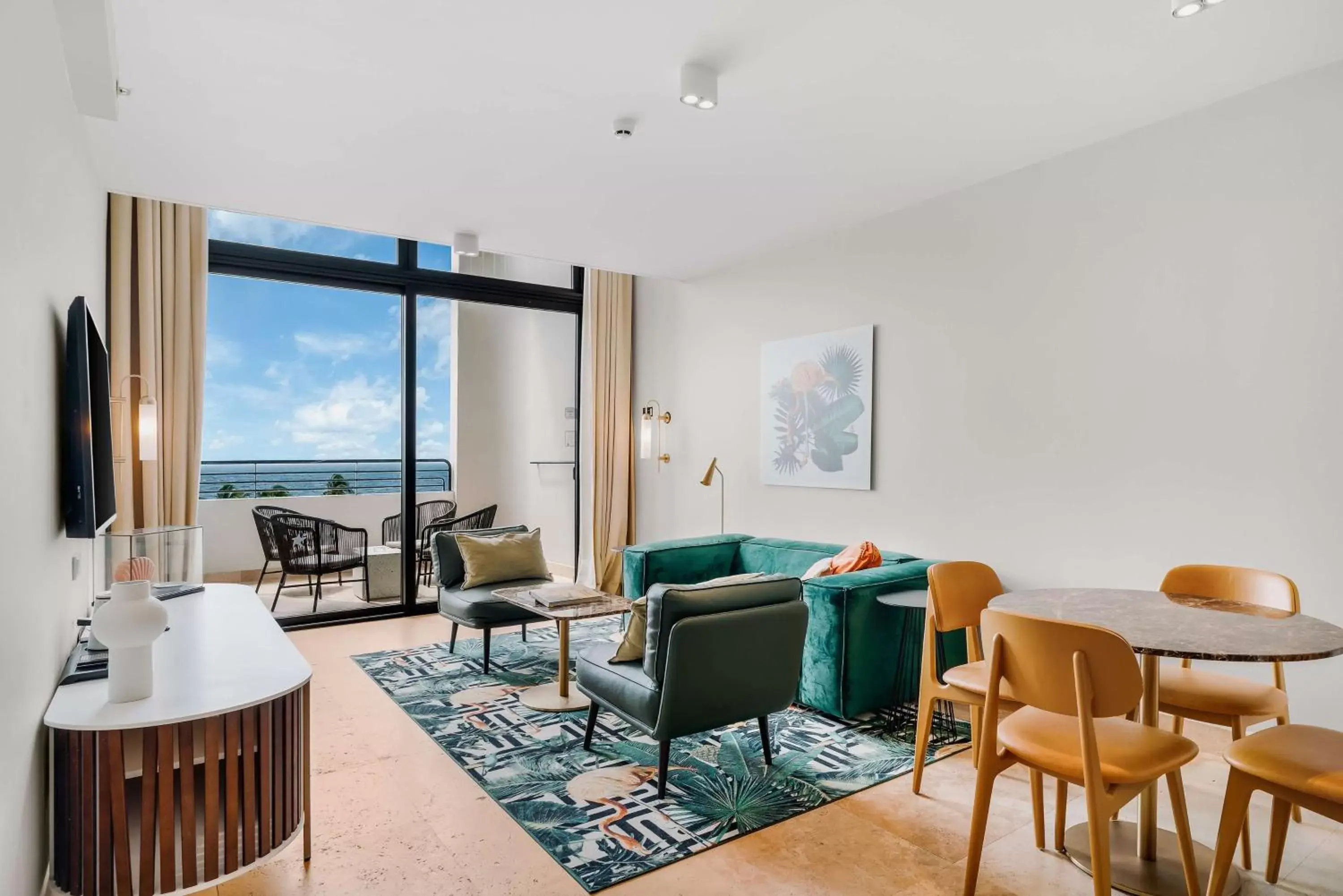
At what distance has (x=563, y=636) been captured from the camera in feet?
12.6

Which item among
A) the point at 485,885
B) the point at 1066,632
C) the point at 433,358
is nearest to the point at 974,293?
the point at 1066,632

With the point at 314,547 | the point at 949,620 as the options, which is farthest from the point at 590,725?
the point at 314,547

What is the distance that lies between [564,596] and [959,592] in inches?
81.5

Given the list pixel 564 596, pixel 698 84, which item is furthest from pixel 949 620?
pixel 698 84

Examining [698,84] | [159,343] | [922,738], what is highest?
[698,84]

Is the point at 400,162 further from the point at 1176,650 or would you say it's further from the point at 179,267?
the point at 1176,650

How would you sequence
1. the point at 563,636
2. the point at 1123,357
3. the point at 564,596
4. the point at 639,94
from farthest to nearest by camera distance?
the point at 564,596 → the point at 563,636 → the point at 1123,357 → the point at 639,94

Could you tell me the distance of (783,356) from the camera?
5.29 meters

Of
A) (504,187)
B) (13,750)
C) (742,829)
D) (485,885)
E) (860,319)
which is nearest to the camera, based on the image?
(13,750)

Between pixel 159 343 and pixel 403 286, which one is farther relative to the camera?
pixel 403 286

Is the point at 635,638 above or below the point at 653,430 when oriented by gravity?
below

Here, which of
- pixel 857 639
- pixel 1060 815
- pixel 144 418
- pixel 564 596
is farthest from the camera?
pixel 144 418

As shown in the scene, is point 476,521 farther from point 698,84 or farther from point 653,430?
point 698,84

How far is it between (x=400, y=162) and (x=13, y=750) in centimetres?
294
